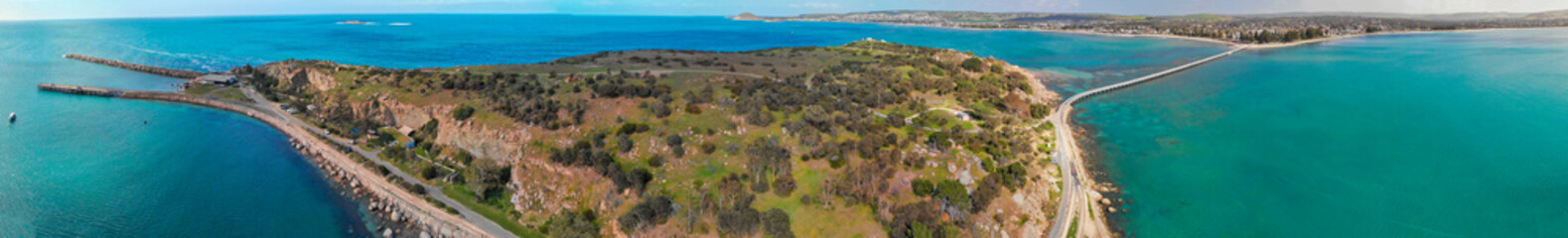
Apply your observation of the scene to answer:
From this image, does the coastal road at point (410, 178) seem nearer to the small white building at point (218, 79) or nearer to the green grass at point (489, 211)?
the green grass at point (489, 211)

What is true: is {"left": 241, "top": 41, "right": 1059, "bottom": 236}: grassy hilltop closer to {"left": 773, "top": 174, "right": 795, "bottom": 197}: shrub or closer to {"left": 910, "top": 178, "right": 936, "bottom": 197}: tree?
{"left": 910, "top": 178, "right": 936, "bottom": 197}: tree

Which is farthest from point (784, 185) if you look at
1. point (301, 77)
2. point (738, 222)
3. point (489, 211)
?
point (301, 77)

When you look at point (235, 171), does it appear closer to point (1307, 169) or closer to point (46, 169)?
point (46, 169)

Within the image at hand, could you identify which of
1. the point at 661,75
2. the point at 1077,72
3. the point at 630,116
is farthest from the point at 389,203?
the point at 1077,72

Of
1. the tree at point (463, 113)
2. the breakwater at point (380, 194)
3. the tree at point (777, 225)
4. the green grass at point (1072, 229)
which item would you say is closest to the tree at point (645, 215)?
the tree at point (777, 225)

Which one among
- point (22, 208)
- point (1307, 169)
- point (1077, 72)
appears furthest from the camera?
point (1077, 72)
